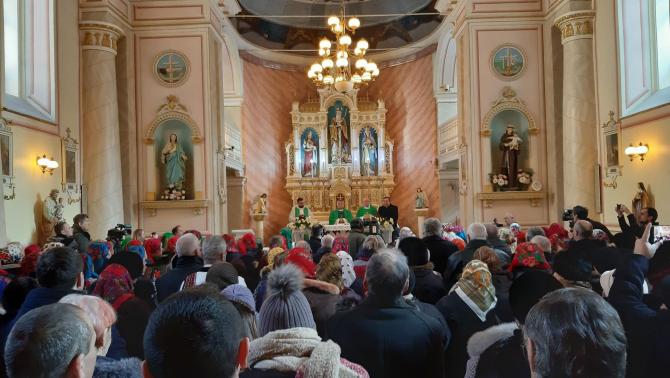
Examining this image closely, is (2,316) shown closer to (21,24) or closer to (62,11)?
(21,24)

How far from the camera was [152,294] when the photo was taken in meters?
4.68

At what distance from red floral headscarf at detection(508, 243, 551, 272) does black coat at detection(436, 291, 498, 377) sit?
623 mm

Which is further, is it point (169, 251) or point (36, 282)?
point (169, 251)

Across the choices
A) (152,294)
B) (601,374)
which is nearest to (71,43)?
(152,294)

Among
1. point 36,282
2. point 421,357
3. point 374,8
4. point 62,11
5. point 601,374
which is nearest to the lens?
point 601,374

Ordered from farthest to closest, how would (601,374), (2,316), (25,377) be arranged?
(2,316) → (25,377) → (601,374)

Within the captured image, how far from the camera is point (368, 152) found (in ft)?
68.8

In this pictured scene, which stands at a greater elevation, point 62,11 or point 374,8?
point 374,8

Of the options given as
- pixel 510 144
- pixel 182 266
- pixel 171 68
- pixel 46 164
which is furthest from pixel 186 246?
pixel 510 144

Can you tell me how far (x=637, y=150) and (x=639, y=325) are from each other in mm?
8369

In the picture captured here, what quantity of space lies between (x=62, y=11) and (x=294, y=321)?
34.5ft

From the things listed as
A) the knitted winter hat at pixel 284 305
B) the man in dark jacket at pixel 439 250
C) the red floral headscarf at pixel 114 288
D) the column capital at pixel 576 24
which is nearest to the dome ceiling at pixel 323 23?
the column capital at pixel 576 24

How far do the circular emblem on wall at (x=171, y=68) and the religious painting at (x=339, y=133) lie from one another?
26.1 ft

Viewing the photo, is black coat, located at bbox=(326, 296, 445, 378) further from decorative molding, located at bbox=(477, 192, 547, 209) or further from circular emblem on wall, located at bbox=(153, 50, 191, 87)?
circular emblem on wall, located at bbox=(153, 50, 191, 87)
